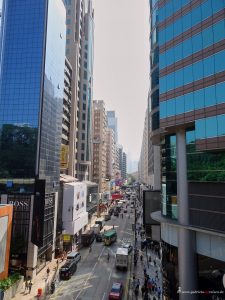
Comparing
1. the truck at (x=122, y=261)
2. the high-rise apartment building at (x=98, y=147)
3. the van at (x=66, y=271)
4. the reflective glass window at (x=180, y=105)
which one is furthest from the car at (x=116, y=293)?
the high-rise apartment building at (x=98, y=147)

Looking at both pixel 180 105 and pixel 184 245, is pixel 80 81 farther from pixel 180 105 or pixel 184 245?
pixel 184 245

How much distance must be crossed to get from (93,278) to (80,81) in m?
55.3

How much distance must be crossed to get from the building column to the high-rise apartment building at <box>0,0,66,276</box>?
63.7ft

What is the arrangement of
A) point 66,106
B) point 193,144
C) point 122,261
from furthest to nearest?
point 66,106, point 122,261, point 193,144

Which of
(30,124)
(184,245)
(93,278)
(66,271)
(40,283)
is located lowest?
(40,283)

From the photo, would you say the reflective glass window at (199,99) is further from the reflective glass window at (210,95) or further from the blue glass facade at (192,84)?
the reflective glass window at (210,95)

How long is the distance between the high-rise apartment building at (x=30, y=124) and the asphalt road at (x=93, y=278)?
6108mm

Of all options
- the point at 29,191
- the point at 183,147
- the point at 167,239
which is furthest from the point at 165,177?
the point at 29,191

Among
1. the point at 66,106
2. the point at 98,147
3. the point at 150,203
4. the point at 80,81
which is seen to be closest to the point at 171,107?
the point at 150,203

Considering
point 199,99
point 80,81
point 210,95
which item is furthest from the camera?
point 80,81

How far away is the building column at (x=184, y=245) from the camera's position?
24188 mm

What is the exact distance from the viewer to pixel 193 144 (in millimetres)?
25359

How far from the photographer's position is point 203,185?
23.9 metres

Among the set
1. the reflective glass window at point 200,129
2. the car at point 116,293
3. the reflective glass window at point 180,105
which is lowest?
the car at point 116,293
